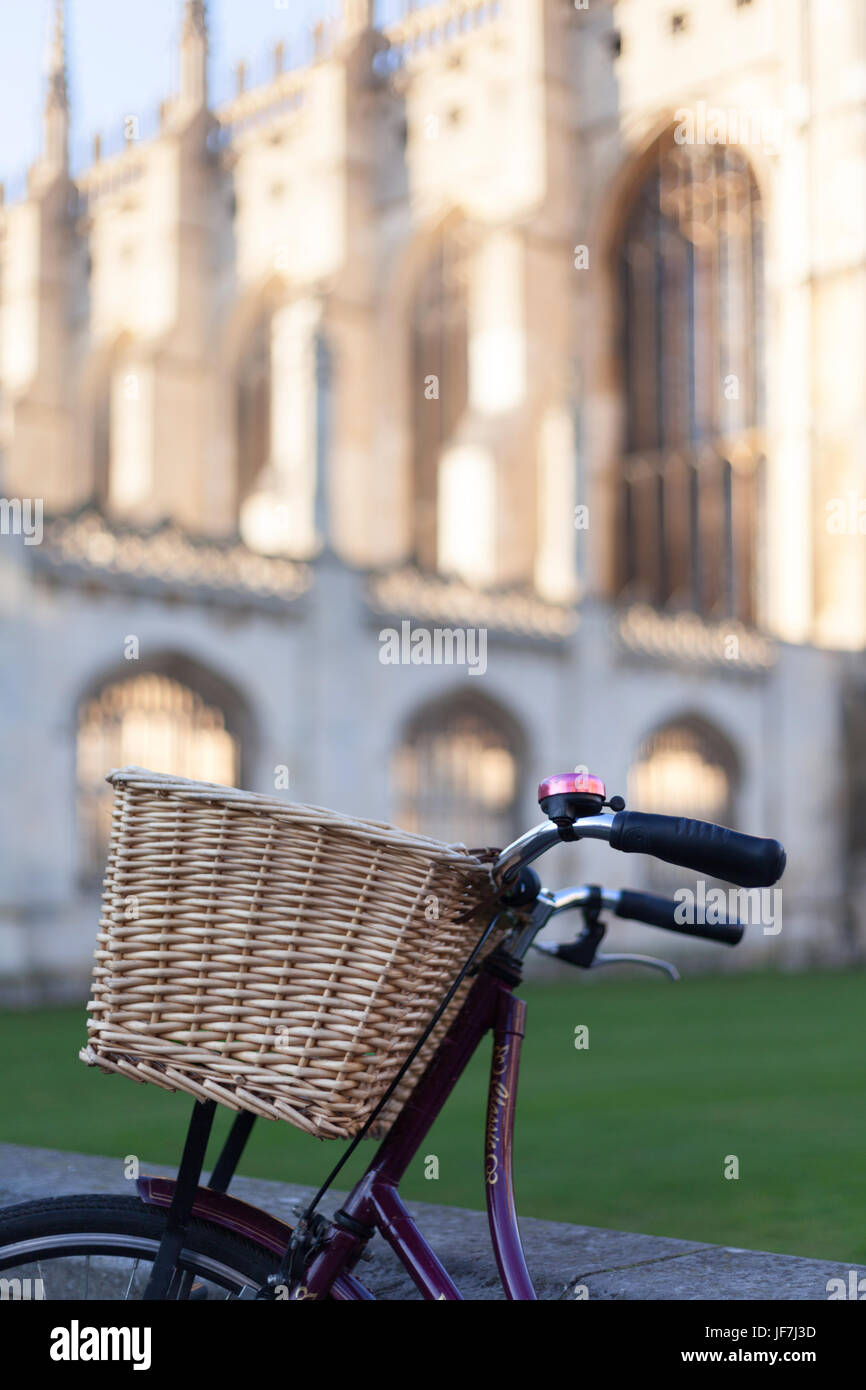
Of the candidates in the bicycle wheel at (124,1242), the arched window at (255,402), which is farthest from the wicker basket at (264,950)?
the arched window at (255,402)

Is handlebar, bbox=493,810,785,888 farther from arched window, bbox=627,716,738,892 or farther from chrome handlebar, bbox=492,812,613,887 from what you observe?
arched window, bbox=627,716,738,892

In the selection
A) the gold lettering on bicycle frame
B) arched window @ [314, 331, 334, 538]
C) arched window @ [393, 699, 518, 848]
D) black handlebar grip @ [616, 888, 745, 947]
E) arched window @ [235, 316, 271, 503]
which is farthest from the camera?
arched window @ [235, 316, 271, 503]

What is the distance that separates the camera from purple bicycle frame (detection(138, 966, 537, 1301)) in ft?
7.30

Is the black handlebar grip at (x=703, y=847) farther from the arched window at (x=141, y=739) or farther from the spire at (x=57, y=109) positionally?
the spire at (x=57, y=109)

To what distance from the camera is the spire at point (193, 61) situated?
112 ft

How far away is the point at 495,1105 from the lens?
2.40 meters

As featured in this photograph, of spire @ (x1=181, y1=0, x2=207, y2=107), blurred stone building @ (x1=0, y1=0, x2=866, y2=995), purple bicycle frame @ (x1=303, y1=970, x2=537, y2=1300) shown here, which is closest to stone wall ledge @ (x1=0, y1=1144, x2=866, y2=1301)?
purple bicycle frame @ (x1=303, y1=970, x2=537, y2=1300)

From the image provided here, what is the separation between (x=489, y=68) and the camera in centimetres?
3044

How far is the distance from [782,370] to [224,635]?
44.8 ft

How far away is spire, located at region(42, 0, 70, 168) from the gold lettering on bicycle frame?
38417 mm

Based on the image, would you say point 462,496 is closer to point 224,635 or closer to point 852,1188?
point 224,635

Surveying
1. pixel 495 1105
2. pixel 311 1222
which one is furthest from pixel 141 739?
pixel 311 1222

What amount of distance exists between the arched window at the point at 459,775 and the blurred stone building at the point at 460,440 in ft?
0.18

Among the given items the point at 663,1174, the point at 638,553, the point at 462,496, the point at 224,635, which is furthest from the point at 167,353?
the point at 663,1174
